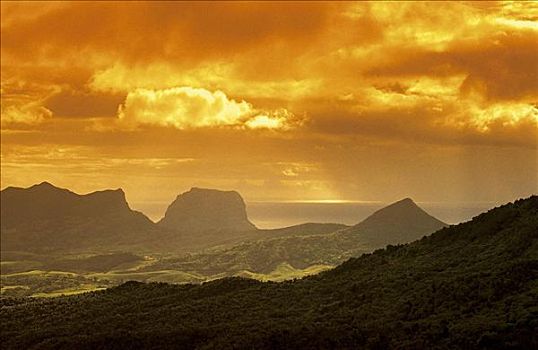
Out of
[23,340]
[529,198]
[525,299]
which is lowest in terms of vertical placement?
[23,340]

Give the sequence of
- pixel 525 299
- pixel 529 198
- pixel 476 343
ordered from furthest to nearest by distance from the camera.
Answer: pixel 529 198
pixel 525 299
pixel 476 343

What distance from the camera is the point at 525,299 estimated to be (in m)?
109

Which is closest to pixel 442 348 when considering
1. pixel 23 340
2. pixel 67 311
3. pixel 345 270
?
pixel 345 270

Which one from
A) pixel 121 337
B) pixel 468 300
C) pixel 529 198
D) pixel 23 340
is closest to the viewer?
pixel 468 300

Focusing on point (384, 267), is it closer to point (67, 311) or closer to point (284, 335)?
point (284, 335)

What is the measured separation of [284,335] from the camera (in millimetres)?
124375

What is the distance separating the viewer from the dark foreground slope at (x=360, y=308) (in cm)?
11050

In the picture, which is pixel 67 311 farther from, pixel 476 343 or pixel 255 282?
pixel 476 343

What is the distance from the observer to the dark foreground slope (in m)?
110

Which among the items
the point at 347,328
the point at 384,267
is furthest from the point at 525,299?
the point at 384,267

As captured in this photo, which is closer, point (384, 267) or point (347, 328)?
point (347, 328)

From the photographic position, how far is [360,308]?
134 meters

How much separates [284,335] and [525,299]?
4070 cm

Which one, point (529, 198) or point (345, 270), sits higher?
point (529, 198)
